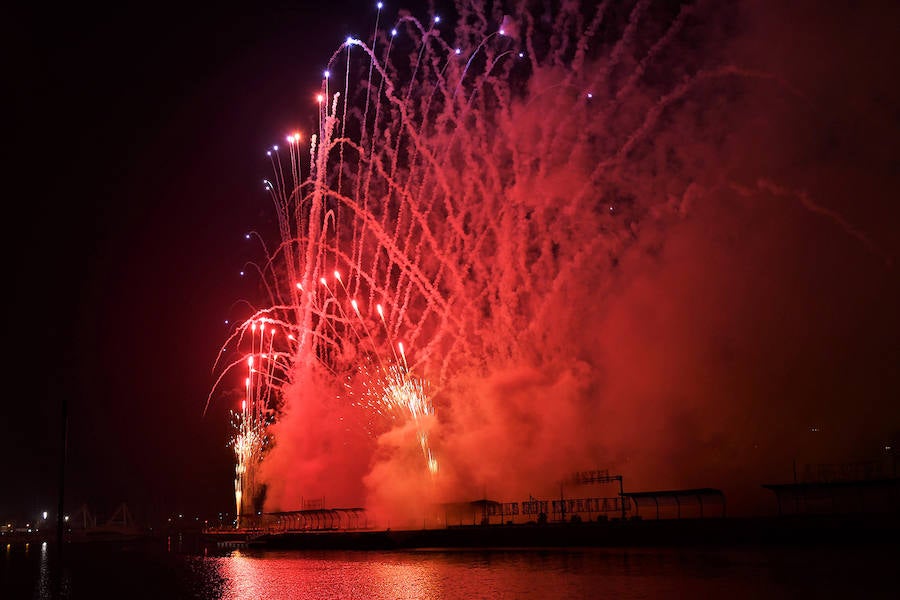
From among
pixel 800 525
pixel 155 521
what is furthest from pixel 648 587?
pixel 155 521

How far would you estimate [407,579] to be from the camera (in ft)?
106

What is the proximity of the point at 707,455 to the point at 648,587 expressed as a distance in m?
24.8

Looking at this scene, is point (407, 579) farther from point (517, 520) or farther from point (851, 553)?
point (517, 520)

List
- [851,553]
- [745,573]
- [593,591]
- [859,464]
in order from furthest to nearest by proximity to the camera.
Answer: [859,464], [851,553], [745,573], [593,591]

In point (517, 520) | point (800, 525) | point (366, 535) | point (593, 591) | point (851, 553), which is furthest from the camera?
point (366, 535)

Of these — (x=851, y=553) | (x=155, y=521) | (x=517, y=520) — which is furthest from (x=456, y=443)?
(x=155, y=521)

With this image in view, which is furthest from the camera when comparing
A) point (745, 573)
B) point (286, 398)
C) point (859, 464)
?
point (286, 398)

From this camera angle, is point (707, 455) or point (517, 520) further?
point (517, 520)

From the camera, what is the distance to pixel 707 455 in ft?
156

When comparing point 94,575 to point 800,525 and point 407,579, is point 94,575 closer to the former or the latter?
point 407,579

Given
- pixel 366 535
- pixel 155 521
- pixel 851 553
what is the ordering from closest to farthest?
pixel 851 553 < pixel 366 535 < pixel 155 521

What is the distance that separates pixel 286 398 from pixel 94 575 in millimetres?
21805

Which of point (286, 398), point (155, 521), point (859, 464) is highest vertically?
point (286, 398)

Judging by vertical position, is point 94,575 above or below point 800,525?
below
